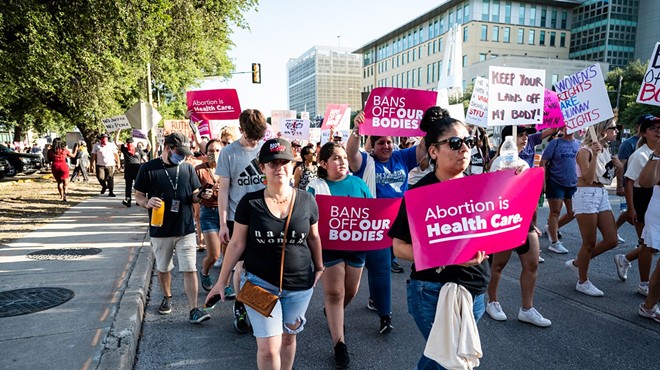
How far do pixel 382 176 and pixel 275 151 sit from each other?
1.67m

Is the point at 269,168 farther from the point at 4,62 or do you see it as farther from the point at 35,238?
the point at 4,62

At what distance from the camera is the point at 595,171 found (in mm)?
4977

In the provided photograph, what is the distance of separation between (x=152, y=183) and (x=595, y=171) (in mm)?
5017

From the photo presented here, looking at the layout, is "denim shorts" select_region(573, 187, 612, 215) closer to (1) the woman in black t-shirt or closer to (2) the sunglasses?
(2) the sunglasses

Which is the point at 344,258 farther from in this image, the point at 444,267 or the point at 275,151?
the point at 444,267

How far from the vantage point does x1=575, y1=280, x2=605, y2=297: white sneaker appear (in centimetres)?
489

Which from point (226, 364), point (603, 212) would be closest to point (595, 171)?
point (603, 212)

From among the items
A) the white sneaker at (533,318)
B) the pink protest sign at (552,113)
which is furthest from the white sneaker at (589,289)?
the pink protest sign at (552,113)

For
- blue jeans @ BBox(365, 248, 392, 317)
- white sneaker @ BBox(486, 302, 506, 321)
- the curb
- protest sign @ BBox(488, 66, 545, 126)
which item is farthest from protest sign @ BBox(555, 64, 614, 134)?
the curb

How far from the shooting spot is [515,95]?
220 inches

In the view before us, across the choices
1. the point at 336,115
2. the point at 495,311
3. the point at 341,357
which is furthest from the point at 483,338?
the point at 336,115

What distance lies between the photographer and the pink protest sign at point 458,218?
2227 millimetres

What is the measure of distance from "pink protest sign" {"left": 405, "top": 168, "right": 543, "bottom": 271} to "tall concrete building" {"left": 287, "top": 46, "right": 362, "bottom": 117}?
132332 mm

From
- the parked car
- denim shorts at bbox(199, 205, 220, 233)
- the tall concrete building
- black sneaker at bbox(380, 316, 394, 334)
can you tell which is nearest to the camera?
black sneaker at bbox(380, 316, 394, 334)
